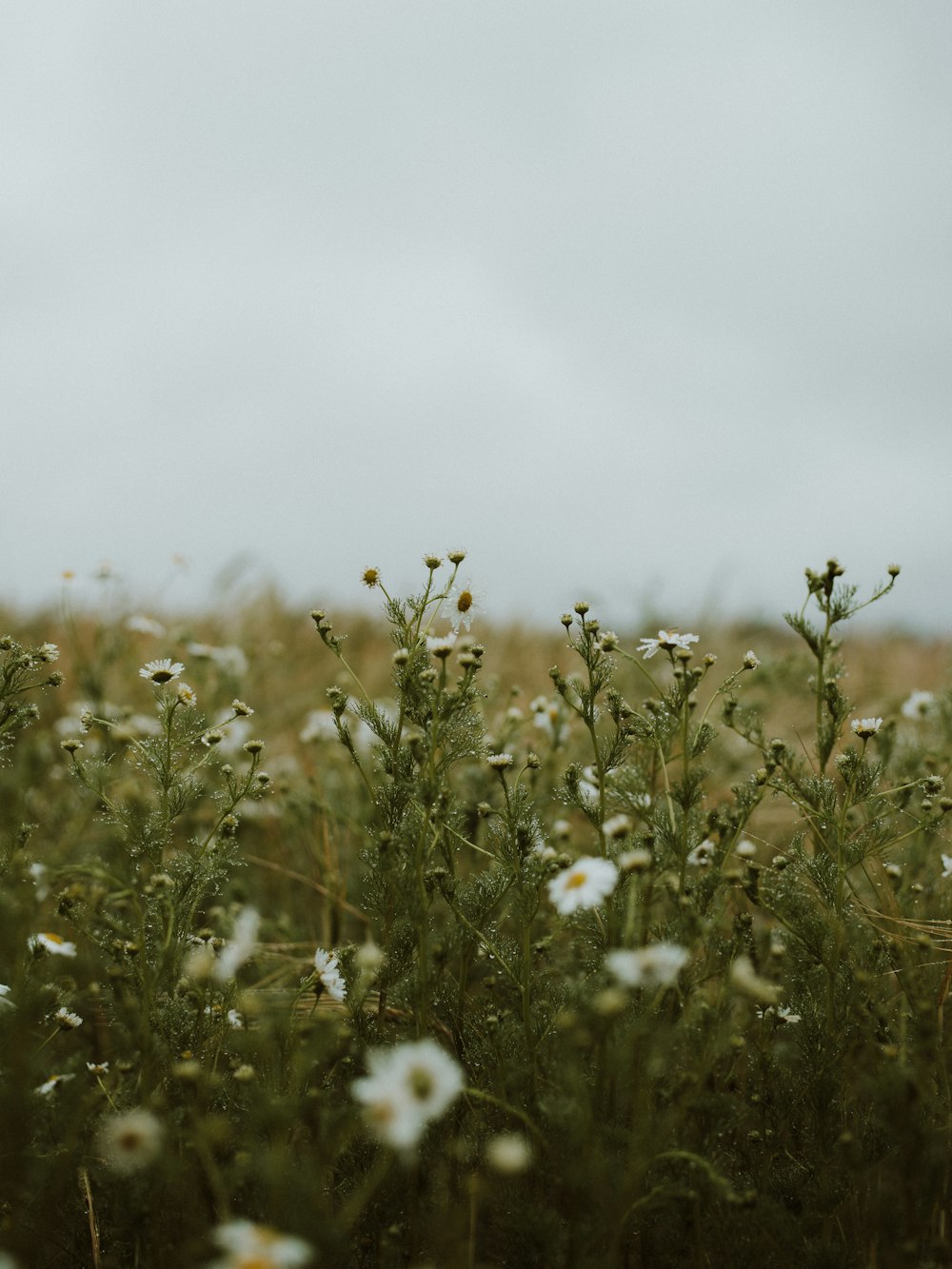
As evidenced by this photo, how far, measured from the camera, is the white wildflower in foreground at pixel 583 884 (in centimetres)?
129

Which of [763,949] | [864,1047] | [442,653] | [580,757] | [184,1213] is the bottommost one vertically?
[184,1213]

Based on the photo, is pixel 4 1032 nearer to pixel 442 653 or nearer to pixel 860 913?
pixel 442 653

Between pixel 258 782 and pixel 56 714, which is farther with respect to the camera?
pixel 56 714

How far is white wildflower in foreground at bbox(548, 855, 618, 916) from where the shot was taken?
4.25 ft

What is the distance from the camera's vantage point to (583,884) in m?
1.36

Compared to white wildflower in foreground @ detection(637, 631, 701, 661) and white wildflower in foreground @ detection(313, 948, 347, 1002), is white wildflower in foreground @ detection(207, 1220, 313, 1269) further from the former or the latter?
white wildflower in foreground @ detection(637, 631, 701, 661)

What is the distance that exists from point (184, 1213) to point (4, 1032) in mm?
441

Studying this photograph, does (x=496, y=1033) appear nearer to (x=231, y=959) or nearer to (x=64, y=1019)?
(x=231, y=959)

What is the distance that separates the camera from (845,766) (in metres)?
1.72

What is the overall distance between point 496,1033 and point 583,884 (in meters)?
0.38

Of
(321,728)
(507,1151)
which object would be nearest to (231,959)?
(507,1151)

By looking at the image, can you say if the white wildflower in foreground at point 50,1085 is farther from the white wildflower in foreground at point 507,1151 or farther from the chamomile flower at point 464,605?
the chamomile flower at point 464,605

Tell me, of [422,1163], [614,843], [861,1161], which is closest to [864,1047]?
[861,1161]

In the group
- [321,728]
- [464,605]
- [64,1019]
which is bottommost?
[64,1019]
